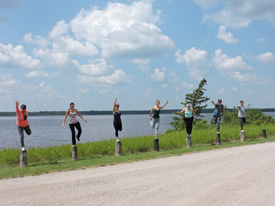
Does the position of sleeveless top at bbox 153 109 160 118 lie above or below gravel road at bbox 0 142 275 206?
above

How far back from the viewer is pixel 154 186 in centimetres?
691

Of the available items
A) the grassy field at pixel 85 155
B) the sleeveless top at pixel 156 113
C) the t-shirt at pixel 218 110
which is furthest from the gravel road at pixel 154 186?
the t-shirt at pixel 218 110

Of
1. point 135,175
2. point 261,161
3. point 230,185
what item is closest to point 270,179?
point 230,185

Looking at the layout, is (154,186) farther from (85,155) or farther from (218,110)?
(218,110)

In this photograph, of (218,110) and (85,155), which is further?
(218,110)

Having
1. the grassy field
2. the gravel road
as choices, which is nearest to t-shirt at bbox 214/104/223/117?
the grassy field

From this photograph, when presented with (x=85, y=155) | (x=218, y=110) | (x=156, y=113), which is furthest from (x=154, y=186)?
(x=218, y=110)

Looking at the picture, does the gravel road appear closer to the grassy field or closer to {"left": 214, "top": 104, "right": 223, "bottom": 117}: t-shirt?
the grassy field

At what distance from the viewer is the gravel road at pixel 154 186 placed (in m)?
5.97

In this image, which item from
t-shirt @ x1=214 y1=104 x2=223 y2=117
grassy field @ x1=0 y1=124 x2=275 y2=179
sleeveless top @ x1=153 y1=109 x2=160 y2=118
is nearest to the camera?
grassy field @ x1=0 y1=124 x2=275 y2=179

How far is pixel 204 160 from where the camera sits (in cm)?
1030

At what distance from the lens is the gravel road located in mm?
5969

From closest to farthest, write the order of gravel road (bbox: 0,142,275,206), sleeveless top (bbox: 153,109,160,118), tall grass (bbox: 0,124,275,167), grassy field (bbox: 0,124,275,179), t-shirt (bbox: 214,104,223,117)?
1. gravel road (bbox: 0,142,275,206)
2. grassy field (bbox: 0,124,275,179)
3. tall grass (bbox: 0,124,275,167)
4. sleeveless top (bbox: 153,109,160,118)
5. t-shirt (bbox: 214,104,223,117)

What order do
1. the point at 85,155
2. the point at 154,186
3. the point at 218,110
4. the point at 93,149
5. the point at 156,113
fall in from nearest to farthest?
1. the point at 154,186
2. the point at 85,155
3. the point at 93,149
4. the point at 156,113
5. the point at 218,110
